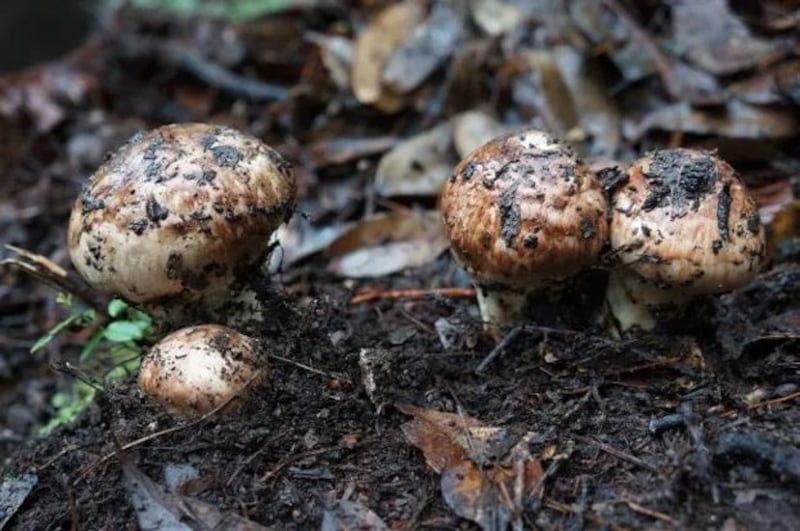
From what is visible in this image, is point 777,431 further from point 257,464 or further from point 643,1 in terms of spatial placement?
point 643,1

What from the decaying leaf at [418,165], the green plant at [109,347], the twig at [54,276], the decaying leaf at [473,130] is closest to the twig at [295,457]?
the green plant at [109,347]

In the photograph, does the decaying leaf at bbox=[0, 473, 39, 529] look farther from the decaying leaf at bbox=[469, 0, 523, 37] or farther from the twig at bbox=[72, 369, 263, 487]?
the decaying leaf at bbox=[469, 0, 523, 37]

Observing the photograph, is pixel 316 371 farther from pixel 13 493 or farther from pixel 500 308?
pixel 13 493

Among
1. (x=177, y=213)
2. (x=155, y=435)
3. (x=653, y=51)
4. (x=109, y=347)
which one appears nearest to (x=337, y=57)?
(x=653, y=51)

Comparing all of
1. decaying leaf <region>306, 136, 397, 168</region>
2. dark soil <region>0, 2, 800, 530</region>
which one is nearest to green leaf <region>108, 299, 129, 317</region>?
dark soil <region>0, 2, 800, 530</region>

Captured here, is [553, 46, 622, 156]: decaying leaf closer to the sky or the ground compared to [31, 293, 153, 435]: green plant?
closer to the sky

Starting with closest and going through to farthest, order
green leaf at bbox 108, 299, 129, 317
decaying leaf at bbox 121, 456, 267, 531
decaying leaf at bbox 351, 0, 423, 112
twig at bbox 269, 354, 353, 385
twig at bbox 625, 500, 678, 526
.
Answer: twig at bbox 625, 500, 678, 526 → decaying leaf at bbox 121, 456, 267, 531 → twig at bbox 269, 354, 353, 385 → green leaf at bbox 108, 299, 129, 317 → decaying leaf at bbox 351, 0, 423, 112
